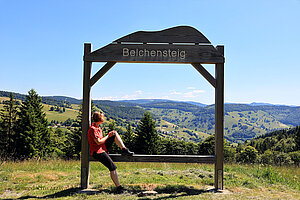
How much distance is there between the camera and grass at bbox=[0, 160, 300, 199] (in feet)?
17.4

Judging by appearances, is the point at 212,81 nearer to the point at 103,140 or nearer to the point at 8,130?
the point at 103,140

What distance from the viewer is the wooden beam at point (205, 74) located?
5.89 metres

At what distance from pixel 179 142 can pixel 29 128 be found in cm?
3329

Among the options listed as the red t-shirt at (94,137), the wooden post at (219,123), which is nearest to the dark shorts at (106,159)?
the red t-shirt at (94,137)

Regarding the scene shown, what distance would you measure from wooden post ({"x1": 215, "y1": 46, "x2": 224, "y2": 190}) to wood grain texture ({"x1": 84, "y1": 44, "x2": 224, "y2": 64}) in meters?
0.29

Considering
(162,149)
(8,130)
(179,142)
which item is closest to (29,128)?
(8,130)

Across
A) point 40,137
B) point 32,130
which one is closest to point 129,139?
point 40,137

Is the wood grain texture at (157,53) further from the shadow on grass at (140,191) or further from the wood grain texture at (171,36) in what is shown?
the shadow on grass at (140,191)

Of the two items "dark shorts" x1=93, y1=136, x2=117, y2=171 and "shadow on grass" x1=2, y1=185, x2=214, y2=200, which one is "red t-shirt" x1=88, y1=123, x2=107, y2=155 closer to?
"dark shorts" x1=93, y1=136, x2=117, y2=171

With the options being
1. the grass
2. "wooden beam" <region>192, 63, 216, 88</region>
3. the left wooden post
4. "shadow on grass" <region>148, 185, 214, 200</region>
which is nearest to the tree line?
the grass

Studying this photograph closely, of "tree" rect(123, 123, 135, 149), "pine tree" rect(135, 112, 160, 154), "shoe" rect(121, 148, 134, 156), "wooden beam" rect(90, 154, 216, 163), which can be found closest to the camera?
"shoe" rect(121, 148, 134, 156)

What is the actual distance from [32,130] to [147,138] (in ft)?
73.9

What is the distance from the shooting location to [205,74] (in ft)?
19.4

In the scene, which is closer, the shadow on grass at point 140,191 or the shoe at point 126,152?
the shadow on grass at point 140,191
